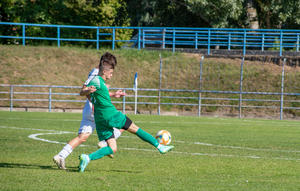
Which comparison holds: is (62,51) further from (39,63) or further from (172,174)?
(172,174)

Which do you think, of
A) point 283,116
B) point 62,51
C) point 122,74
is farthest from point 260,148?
point 62,51

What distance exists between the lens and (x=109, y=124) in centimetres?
742

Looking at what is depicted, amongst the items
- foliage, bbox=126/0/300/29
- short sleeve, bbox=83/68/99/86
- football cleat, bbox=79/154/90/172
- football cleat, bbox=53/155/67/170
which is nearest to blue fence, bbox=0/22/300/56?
foliage, bbox=126/0/300/29

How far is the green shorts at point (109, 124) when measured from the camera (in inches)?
293

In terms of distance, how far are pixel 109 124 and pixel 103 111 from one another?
0.69ft

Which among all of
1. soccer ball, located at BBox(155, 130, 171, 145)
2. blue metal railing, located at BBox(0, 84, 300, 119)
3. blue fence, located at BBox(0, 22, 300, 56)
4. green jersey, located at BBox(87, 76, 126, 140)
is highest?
blue fence, located at BBox(0, 22, 300, 56)

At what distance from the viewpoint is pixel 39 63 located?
30.6 metres

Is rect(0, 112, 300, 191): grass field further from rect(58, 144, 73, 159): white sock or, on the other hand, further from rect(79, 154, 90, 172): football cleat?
rect(58, 144, 73, 159): white sock

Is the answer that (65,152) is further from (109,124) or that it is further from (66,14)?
(66,14)

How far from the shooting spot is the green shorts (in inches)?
293

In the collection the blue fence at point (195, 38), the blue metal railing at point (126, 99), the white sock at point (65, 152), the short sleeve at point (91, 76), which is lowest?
the blue metal railing at point (126, 99)

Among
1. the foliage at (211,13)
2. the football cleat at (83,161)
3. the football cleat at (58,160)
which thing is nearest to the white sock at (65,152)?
the football cleat at (58,160)

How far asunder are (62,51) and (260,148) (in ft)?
74.7

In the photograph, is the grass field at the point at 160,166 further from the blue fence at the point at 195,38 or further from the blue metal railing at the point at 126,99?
the blue fence at the point at 195,38
